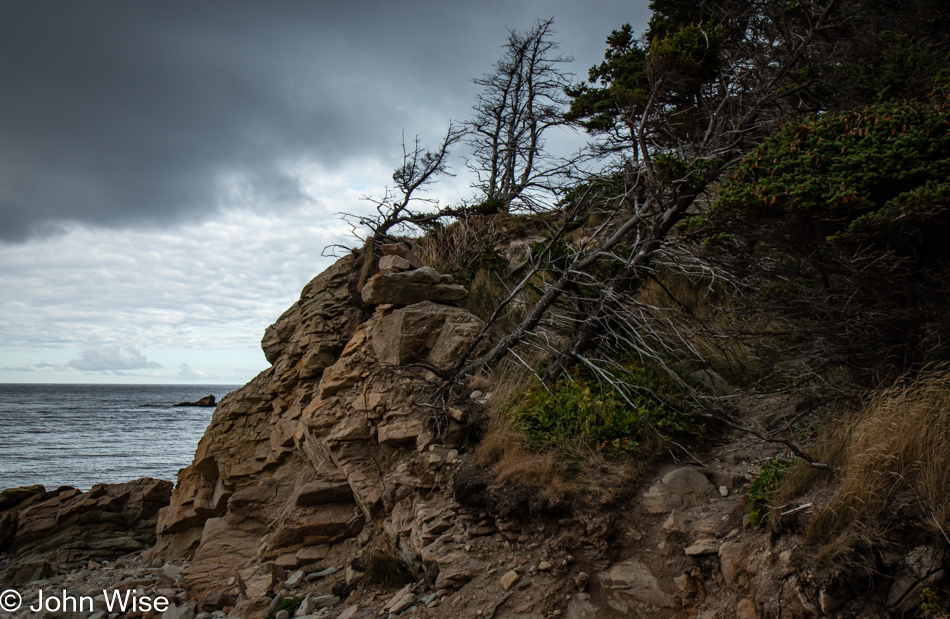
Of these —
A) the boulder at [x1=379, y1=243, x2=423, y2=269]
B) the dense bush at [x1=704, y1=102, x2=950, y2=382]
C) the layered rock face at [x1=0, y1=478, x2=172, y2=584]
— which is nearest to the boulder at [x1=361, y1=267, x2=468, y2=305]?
the boulder at [x1=379, y1=243, x2=423, y2=269]

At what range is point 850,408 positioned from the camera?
14.0 feet

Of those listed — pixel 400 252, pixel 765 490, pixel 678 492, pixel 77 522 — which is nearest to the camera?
pixel 765 490

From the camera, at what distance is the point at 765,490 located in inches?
150

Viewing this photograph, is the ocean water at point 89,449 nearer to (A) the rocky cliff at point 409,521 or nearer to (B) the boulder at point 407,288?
(A) the rocky cliff at point 409,521

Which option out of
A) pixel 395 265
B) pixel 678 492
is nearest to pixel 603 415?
pixel 678 492

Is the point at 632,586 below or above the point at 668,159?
below

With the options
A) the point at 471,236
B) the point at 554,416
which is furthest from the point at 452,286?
the point at 554,416

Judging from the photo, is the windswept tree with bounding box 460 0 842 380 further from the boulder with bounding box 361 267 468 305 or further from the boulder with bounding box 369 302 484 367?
the boulder with bounding box 361 267 468 305

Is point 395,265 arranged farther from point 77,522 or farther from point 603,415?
point 77,522

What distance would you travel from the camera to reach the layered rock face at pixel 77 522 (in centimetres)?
1081

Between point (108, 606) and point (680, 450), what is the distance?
7.49m

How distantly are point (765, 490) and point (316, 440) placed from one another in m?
5.50

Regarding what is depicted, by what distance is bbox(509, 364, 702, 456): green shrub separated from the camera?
197 inches

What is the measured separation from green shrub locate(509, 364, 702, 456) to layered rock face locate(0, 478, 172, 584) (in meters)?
10.2
